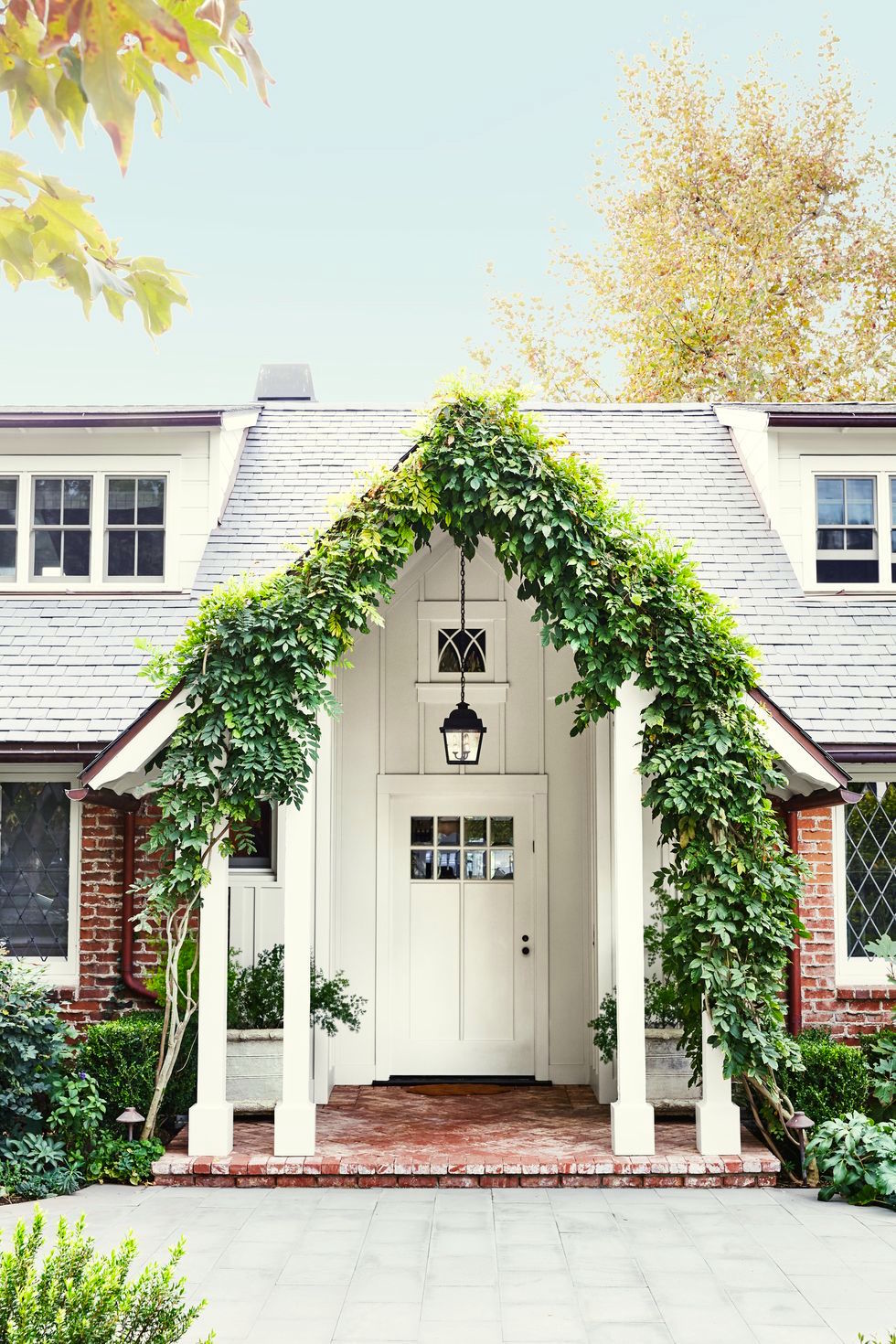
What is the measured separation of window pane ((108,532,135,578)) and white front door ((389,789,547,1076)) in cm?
330

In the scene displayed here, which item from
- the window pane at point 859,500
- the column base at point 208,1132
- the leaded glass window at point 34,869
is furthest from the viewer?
the window pane at point 859,500

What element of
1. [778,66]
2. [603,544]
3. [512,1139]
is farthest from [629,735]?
[778,66]

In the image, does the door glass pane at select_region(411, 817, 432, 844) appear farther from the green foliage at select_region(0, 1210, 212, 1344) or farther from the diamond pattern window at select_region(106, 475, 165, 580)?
the green foliage at select_region(0, 1210, 212, 1344)

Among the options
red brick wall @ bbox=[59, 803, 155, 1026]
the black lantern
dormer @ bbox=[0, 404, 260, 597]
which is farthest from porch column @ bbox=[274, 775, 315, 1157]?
dormer @ bbox=[0, 404, 260, 597]

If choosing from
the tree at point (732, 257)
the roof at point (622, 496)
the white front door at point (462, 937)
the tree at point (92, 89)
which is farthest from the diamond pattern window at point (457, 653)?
the tree at point (732, 257)

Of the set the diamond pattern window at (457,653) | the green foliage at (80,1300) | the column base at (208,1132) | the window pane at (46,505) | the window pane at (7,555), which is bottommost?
the column base at (208,1132)

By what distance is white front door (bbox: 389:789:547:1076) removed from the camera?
10789mm

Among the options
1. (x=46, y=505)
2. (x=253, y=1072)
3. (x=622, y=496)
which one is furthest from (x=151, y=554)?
(x=253, y=1072)

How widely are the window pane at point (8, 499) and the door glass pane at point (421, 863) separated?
15.8ft

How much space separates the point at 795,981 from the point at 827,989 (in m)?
0.34

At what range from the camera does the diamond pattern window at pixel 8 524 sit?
441 inches

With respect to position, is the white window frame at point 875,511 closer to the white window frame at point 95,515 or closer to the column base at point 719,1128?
the column base at point 719,1128

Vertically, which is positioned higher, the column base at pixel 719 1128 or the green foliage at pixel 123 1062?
the green foliage at pixel 123 1062

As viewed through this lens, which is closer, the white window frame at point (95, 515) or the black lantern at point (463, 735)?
the black lantern at point (463, 735)
